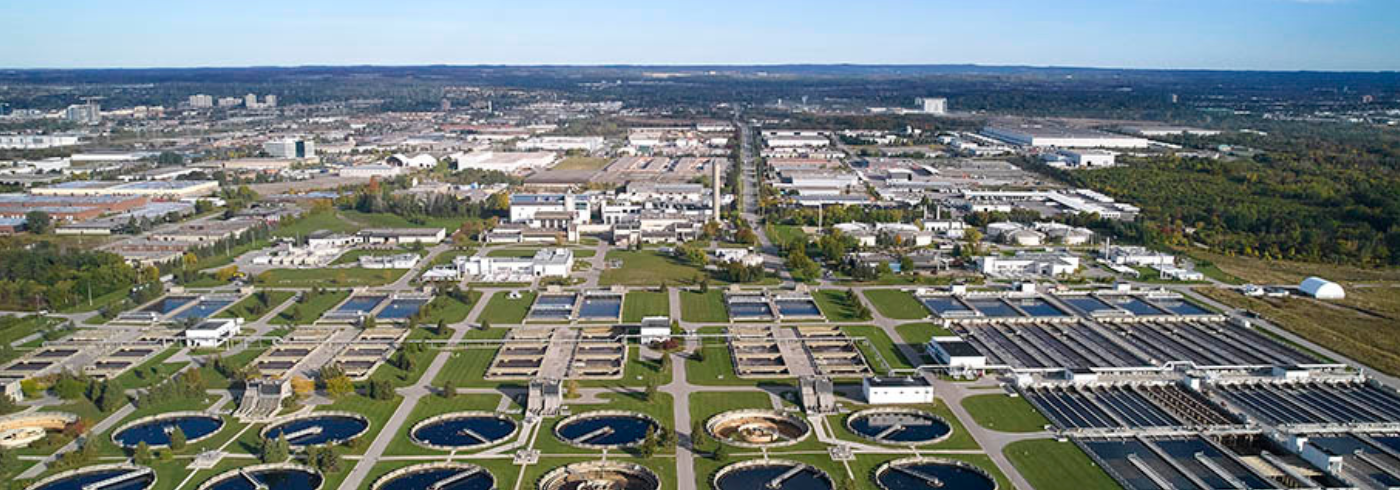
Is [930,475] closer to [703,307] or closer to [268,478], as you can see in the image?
[268,478]

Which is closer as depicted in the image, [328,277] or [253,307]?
[253,307]

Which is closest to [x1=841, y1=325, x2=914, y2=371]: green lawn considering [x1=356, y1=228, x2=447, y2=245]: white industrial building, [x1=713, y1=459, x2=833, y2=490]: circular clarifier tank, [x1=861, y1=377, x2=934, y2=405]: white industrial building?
[x1=861, y1=377, x2=934, y2=405]: white industrial building

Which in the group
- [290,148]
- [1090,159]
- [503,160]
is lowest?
[503,160]

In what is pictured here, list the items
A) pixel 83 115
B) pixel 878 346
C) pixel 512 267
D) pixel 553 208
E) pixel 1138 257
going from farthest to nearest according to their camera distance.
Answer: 1. pixel 83 115
2. pixel 553 208
3. pixel 1138 257
4. pixel 512 267
5. pixel 878 346

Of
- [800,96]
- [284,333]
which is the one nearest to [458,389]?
[284,333]

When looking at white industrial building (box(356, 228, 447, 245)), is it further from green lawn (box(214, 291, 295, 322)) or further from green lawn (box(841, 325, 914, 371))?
green lawn (box(841, 325, 914, 371))

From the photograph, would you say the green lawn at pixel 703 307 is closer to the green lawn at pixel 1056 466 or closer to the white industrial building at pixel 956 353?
the white industrial building at pixel 956 353

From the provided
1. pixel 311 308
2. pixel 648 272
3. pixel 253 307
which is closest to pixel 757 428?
pixel 648 272

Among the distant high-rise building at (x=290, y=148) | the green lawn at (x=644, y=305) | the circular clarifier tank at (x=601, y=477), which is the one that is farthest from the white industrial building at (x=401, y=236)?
the distant high-rise building at (x=290, y=148)
